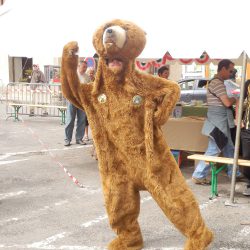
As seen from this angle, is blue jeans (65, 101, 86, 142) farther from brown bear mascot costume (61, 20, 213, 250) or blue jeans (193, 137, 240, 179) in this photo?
brown bear mascot costume (61, 20, 213, 250)

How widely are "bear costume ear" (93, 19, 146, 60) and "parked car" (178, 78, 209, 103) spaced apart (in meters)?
11.8

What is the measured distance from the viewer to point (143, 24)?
6.35m

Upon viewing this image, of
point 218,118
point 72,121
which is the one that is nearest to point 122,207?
point 218,118

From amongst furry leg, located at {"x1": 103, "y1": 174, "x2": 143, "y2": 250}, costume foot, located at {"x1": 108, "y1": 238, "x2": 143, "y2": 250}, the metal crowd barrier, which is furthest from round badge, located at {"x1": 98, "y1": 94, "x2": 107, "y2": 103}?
the metal crowd barrier

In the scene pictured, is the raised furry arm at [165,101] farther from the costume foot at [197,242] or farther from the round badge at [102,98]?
the costume foot at [197,242]

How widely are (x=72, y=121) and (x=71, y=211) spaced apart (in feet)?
15.5

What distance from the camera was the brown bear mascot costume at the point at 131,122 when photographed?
3941 millimetres

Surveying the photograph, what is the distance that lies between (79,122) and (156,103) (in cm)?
663

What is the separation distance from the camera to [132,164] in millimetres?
4047

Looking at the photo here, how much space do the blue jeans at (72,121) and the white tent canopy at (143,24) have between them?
2.93 meters

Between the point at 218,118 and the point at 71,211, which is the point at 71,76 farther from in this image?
the point at 218,118

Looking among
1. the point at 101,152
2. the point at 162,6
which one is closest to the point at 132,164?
the point at 101,152

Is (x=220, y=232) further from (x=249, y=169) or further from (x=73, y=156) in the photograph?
(x=73, y=156)

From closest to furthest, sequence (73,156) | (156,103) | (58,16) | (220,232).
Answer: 1. (156,103)
2. (220,232)
3. (58,16)
4. (73,156)
